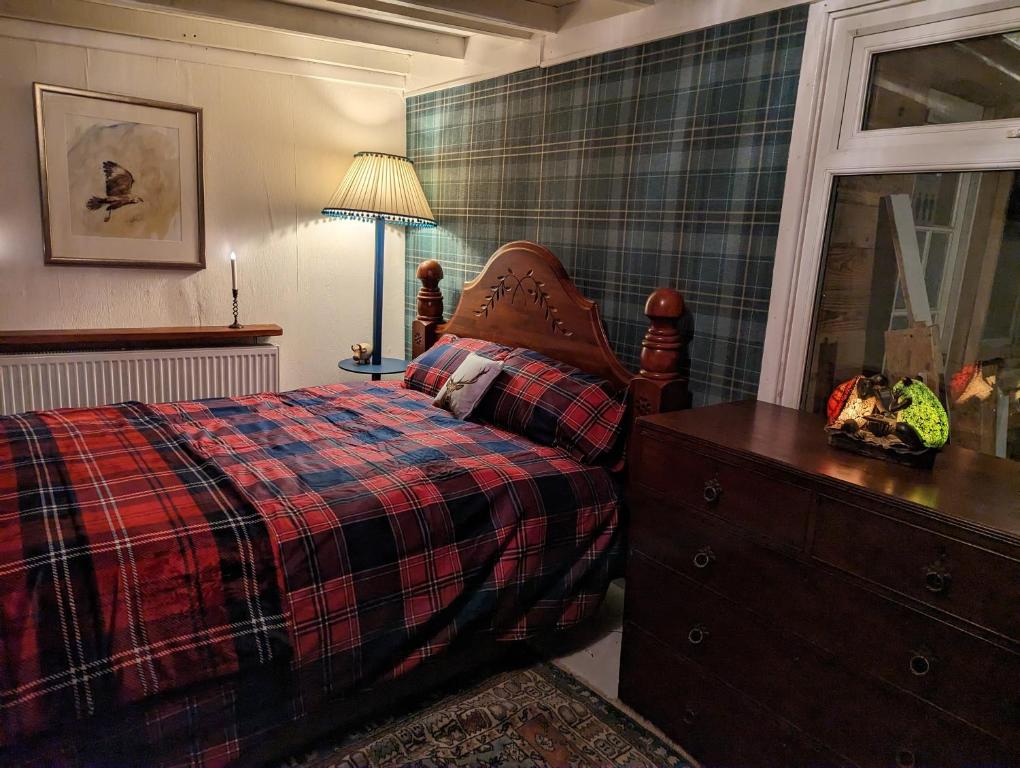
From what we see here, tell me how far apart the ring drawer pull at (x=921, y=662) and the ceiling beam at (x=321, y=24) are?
3.03 metres

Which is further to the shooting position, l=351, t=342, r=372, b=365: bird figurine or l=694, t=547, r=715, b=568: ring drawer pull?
l=351, t=342, r=372, b=365: bird figurine

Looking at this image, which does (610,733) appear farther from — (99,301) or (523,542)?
(99,301)

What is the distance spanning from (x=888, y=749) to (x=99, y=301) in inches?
129

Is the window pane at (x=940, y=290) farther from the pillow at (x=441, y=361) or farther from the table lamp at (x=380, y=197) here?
the table lamp at (x=380, y=197)

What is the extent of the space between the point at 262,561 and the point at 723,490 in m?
1.06

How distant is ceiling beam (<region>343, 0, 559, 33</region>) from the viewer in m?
2.49

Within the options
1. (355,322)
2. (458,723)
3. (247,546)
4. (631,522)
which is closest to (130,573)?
(247,546)

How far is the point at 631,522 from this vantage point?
1.88m

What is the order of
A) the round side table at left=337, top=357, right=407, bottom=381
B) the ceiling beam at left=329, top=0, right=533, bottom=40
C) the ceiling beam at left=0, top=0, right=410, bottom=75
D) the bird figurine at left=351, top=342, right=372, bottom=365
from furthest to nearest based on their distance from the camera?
the bird figurine at left=351, top=342, right=372, bottom=365, the round side table at left=337, top=357, right=407, bottom=381, the ceiling beam at left=0, top=0, right=410, bottom=75, the ceiling beam at left=329, top=0, right=533, bottom=40

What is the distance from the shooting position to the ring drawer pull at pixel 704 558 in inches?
65.7

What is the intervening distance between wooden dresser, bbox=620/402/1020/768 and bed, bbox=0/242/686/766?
30 centimetres

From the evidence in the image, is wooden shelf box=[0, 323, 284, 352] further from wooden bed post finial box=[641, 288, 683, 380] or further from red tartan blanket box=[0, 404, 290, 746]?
wooden bed post finial box=[641, 288, 683, 380]

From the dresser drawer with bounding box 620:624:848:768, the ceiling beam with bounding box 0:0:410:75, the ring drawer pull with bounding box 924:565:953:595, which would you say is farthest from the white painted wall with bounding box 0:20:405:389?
the ring drawer pull with bounding box 924:565:953:595

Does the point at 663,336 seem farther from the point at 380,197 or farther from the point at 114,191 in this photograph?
the point at 114,191
